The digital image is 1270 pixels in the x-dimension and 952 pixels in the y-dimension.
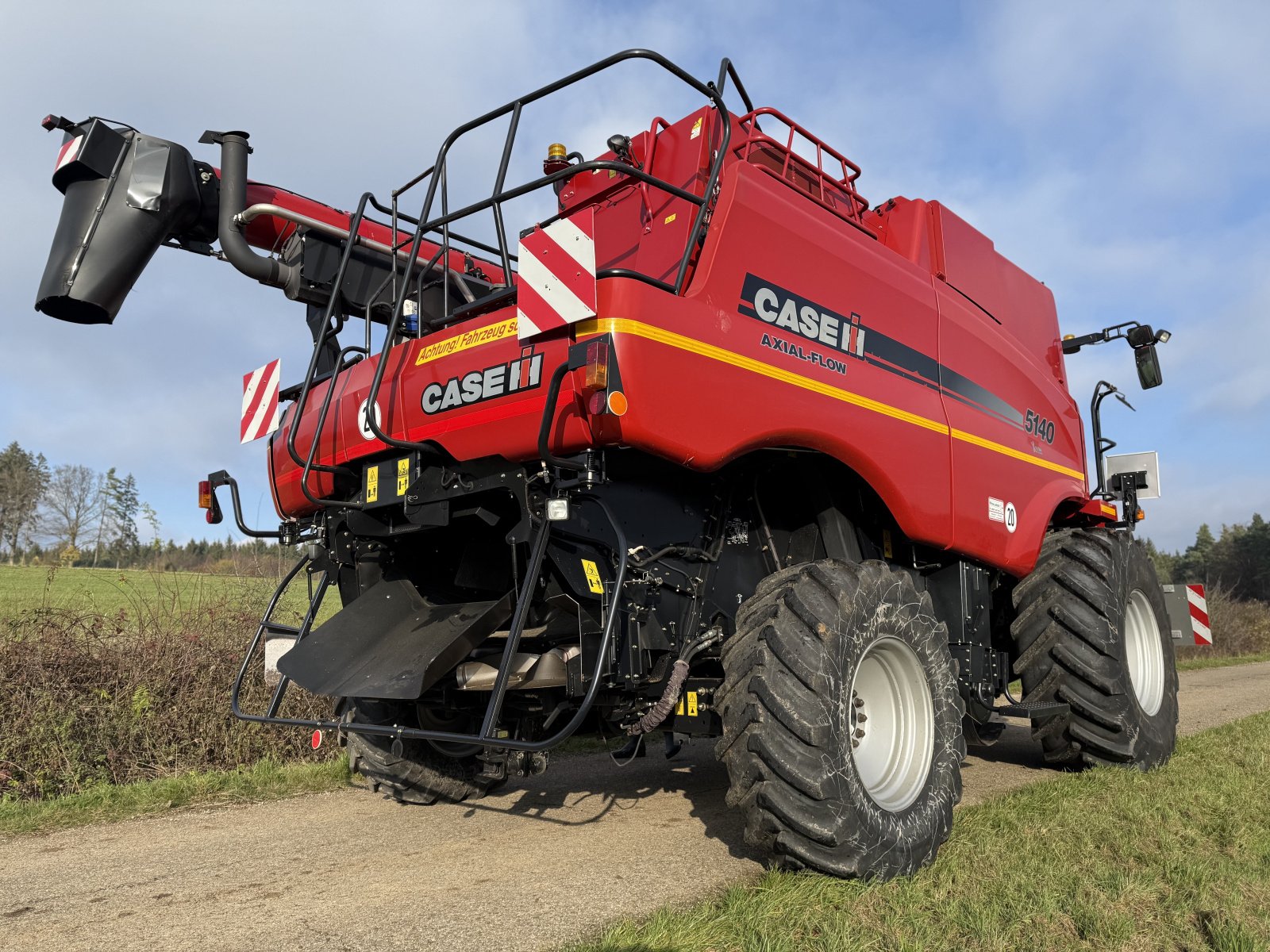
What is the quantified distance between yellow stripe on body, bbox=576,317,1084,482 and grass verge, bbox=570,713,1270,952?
1866 millimetres

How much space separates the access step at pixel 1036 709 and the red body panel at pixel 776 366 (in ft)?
2.56

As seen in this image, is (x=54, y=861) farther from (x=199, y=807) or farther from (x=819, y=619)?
(x=819, y=619)

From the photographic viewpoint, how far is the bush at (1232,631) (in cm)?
1869

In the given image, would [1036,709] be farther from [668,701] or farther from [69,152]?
[69,152]

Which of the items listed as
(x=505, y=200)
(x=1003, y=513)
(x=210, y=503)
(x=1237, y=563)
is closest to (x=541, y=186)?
(x=505, y=200)

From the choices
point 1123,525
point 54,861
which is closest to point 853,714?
point 54,861

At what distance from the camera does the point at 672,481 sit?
384cm

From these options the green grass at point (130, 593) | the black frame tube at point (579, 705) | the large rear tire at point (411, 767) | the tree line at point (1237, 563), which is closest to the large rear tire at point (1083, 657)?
the black frame tube at point (579, 705)

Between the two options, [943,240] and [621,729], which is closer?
[621,729]

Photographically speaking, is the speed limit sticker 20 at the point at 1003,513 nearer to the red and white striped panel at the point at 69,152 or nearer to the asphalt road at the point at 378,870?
the asphalt road at the point at 378,870

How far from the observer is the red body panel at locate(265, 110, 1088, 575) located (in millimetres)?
3295

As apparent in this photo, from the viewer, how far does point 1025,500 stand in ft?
17.7

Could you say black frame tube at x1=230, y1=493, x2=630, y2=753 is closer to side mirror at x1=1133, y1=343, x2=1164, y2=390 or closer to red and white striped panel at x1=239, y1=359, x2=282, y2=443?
red and white striped panel at x1=239, y1=359, x2=282, y2=443

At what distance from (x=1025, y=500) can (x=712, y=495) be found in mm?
2395
